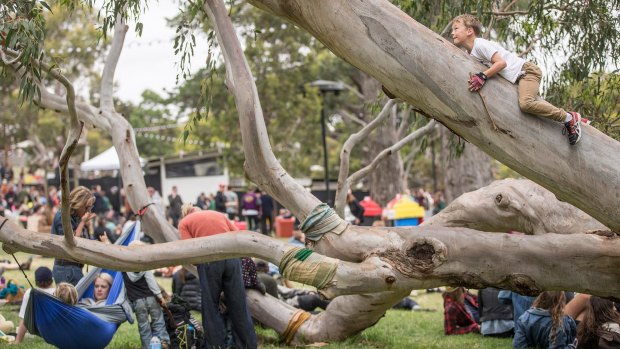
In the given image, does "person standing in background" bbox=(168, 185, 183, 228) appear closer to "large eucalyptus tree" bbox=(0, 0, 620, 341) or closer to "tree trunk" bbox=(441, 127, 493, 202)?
"tree trunk" bbox=(441, 127, 493, 202)

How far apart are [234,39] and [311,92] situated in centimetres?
2471

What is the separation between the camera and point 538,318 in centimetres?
874

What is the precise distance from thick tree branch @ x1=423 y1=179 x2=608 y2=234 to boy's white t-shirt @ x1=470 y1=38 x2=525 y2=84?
1.83 m

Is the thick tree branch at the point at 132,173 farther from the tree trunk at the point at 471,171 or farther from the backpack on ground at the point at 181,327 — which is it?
the tree trunk at the point at 471,171

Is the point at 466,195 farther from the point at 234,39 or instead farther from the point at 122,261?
the point at 122,261

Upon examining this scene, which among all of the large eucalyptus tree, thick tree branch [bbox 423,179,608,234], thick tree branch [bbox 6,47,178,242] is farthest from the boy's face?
thick tree branch [bbox 6,47,178,242]

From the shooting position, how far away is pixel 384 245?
6434 millimetres

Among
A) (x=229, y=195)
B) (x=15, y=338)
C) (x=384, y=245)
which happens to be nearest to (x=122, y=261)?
(x=384, y=245)

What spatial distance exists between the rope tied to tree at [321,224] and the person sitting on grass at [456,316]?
413 cm

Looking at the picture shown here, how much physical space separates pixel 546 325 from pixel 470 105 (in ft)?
11.7

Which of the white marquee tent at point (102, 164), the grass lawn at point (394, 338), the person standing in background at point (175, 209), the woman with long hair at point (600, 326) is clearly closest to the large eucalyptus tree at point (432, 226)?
the woman with long hair at point (600, 326)

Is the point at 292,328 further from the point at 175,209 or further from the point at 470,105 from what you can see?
the point at 175,209

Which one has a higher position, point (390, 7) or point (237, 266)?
point (390, 7)

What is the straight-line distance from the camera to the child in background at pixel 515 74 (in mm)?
5832
